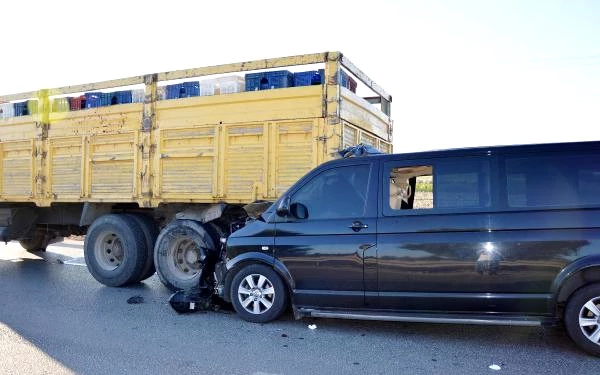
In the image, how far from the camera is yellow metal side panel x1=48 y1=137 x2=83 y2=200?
8406mm

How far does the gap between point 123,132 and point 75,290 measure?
8.14 feet

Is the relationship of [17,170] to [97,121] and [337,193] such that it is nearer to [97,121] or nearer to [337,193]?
[97,121]

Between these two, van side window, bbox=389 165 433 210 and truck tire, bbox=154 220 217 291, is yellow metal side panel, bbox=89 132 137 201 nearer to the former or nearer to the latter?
truck tire, bbox=154 220 217 291

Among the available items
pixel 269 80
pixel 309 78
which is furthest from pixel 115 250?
pixel 309 78

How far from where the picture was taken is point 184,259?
7402 mm

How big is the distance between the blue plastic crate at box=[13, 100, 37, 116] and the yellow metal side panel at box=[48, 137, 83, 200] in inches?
32.4

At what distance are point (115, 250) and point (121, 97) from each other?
246 cm

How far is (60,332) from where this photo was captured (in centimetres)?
526

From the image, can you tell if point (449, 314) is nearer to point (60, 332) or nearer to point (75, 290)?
point (60, 332)

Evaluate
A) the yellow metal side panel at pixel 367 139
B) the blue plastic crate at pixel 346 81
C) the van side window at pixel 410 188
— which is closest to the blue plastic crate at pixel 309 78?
the blue plastic crate at pixel 346 81

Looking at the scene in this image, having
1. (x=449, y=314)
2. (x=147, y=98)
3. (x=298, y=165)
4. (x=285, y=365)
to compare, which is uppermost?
(x=147, y=98)

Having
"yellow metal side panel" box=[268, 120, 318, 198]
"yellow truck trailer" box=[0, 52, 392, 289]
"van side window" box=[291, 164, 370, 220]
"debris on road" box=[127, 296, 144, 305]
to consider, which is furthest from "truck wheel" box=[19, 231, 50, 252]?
"van side window" box=[291, 164, 370, 220]

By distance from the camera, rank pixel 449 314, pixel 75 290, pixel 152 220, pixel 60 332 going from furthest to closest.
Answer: pixel 152 220 < pixel 75 290 < pixel 60 332 < pixel 449 314

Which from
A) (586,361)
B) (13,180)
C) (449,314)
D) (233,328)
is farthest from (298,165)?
(13,180)
